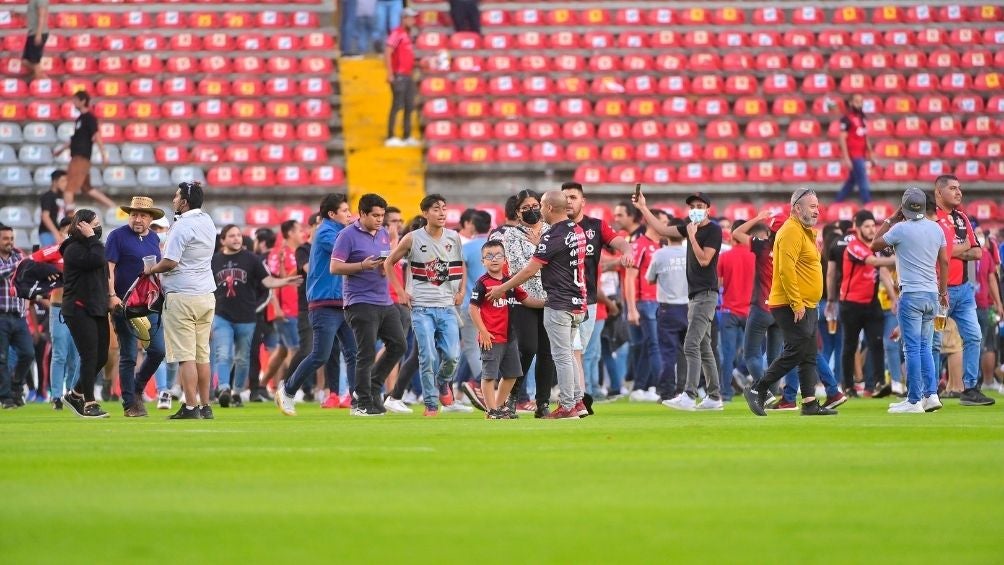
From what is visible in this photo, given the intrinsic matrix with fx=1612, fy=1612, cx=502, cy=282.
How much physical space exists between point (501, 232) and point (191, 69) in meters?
20.0

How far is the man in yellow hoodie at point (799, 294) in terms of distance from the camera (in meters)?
13.3

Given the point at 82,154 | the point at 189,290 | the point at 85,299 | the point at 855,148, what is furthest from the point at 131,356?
the point at 855,148

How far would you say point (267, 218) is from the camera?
28.1 metres

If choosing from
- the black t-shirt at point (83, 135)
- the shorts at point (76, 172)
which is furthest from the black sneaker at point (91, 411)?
the shorts at point (76, 172)

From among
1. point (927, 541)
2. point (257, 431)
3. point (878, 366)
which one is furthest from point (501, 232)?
point (927, 541)

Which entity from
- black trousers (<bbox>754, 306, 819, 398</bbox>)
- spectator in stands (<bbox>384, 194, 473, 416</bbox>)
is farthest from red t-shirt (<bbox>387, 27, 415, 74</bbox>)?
black trousers (<bbox>754, 306, 819, 398</bbox>)

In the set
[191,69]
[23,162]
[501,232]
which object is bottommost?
[501,232]

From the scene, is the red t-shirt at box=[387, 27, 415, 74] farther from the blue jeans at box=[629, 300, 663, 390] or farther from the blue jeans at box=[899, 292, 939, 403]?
the blue jeans at box=[899, 292, 939, 403]

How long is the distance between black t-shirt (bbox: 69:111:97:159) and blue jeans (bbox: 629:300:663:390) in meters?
11.0

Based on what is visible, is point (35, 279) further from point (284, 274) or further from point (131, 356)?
point (284, 274)

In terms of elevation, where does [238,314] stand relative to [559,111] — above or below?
below

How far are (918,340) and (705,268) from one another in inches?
90.9

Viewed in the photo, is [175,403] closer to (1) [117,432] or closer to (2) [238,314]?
(2) [238,314]

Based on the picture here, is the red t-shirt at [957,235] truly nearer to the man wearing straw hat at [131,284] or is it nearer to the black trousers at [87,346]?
the man wearing straw hat at [131,284]
